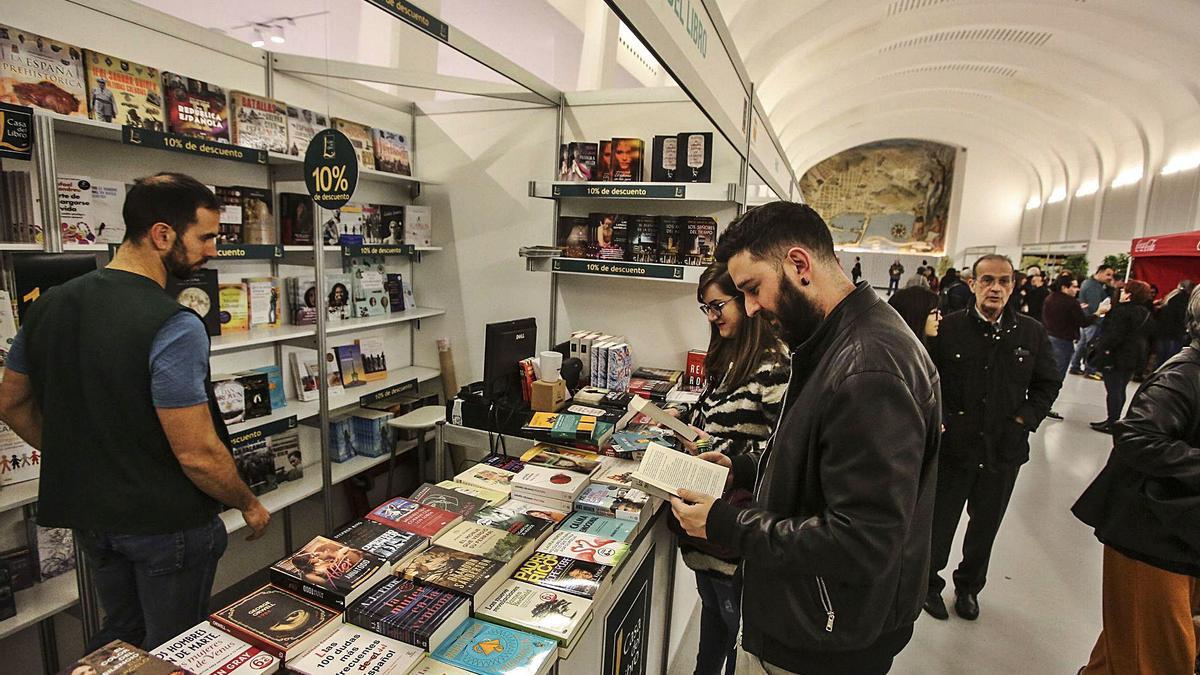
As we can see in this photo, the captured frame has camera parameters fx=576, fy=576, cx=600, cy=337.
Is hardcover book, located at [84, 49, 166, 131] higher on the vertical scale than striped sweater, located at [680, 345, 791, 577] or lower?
higher

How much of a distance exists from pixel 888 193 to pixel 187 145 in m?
24.1

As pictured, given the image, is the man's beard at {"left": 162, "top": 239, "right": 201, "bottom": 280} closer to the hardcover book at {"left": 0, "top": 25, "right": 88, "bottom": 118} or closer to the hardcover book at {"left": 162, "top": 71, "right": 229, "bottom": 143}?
the hardcover book at {"left": 0, "top": 25, "right": 88, "bottom": 118}

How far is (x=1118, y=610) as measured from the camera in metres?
2.15

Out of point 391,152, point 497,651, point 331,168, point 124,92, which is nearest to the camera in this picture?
point 497,651

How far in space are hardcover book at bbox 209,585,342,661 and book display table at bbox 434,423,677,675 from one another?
59 cm

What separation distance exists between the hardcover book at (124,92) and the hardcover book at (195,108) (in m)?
0.04

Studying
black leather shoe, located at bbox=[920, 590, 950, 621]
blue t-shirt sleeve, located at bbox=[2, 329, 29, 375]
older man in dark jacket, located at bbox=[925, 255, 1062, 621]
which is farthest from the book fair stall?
black leather shoe, located at bbox=[920, 590, 950, 621]

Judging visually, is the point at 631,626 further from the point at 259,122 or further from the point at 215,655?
the point at 259,122

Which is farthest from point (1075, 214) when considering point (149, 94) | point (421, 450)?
point (149, 94)

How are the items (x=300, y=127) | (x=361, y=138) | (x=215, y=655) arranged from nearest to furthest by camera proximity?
(x=215, y=655) < (x=300, y=127) < (x=361, y=138)

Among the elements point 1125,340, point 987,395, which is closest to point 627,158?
point 987,395

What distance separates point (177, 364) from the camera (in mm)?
1680

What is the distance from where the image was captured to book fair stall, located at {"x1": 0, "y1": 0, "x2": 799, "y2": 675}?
1.52m

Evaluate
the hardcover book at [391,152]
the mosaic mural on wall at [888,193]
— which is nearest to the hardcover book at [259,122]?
the hardcover book at [391,152]
